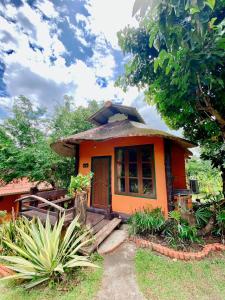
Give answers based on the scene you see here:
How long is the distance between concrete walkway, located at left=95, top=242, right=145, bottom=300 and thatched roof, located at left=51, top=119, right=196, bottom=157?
3247 mm

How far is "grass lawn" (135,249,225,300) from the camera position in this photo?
288 cm

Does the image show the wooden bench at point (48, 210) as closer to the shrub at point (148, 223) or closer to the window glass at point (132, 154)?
the shrub at point (148, 223)

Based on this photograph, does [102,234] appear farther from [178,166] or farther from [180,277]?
[178,166]

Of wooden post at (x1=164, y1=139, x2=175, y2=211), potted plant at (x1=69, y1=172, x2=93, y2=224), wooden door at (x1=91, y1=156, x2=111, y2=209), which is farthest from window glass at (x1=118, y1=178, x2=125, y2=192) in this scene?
potted plant at (x1=69, y1=172, x2=93, y2=224)

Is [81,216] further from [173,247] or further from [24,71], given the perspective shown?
[24,71]

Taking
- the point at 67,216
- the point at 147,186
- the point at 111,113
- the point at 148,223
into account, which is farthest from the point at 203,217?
the point at 111,113

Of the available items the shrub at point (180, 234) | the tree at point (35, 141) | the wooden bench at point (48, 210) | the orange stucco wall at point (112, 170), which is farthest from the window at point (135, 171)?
the tree at point (35, 141)

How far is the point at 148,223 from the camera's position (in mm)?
4754

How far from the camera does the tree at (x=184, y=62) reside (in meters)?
2.20

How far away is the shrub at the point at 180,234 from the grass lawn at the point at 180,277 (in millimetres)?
482

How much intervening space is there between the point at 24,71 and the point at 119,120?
9.41 meters

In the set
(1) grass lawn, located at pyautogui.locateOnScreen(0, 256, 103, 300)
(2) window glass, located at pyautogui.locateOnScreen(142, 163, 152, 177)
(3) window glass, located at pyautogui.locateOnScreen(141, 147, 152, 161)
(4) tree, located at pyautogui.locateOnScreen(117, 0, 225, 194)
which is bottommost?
(1) grass lawn, located at pyautogui.locateOnScreen(0, 256, 103, 300)

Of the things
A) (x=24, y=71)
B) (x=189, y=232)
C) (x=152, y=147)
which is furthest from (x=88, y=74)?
(x=189, y=232)

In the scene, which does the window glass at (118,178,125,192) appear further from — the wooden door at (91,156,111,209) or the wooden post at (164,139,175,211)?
the wooden post at (164,139,175,211)
